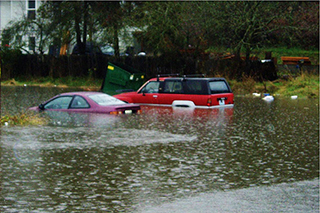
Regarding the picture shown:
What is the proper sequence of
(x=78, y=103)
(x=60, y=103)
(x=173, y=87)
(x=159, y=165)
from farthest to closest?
1. (x=173, y=87)
2. (x=60, y=103)
3. (x=78, y=103)
4. (x=159, y=165)

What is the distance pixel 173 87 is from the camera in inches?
1094

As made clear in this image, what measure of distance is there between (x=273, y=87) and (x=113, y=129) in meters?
19.9

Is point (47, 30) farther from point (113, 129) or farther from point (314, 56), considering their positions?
point (113, 129)

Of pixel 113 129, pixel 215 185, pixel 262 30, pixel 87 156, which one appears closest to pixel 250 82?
pixel 262 30

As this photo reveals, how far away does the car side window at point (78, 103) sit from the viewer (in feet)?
76.7

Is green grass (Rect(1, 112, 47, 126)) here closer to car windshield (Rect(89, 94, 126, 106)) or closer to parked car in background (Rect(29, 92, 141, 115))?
parked car in background (Rect(29, 92, 141, 115))

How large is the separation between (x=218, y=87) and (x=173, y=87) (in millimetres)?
2072

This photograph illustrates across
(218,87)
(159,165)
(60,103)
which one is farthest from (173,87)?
(159,165)

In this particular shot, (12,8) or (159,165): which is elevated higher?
(12,8)

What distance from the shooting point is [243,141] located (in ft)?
53.6

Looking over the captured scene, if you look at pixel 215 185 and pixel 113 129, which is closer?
pixel 215 185

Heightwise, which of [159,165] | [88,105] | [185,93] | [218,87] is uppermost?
[218,87]

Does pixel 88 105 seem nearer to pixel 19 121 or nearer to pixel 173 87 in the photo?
pixel 19 121

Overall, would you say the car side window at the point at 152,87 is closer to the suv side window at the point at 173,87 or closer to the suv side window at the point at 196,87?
the suv side window at the point at 173,87
